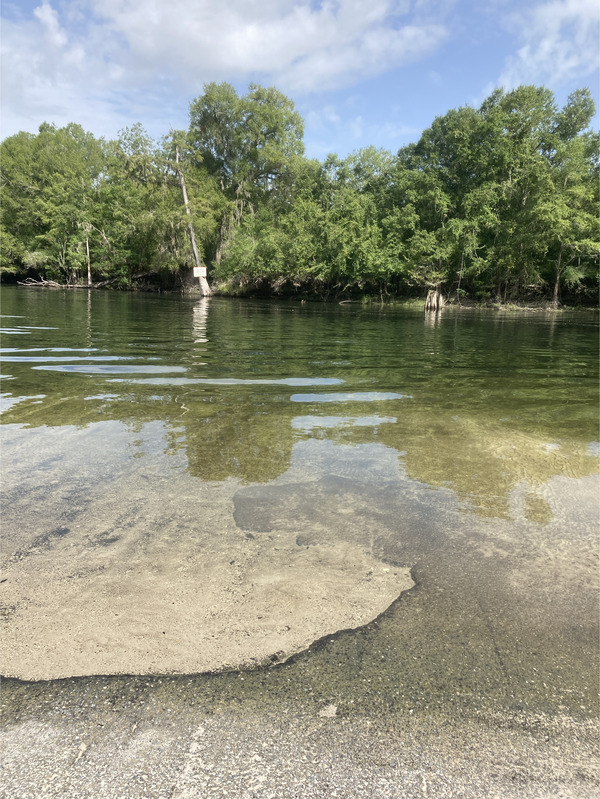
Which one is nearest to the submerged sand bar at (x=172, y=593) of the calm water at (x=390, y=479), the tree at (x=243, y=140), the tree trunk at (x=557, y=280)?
the calm water at (x=390, y=479)

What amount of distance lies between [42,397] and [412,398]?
5.27 m

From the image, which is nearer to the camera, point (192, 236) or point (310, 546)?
point (310, 546)

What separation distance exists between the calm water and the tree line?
→ 106 feet

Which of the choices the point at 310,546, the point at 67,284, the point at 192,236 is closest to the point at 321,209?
the point at 192,236

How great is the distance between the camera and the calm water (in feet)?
6.70

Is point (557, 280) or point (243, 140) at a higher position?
point (243, 140)

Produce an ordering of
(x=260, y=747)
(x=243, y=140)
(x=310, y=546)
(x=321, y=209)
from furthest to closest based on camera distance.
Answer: (x=243, y=140)
(x=321, y=209)
(x=310, y=546)
(x=260, y=747)

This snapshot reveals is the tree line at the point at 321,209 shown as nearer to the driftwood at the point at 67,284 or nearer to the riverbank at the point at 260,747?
the driftwood at the point at 67,284

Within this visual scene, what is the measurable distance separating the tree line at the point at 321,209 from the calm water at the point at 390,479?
106 feet

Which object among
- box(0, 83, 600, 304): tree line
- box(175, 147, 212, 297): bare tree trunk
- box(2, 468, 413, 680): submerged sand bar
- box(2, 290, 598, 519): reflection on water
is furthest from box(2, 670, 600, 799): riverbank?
box(175, 147, 212, 297): bare tree trunk

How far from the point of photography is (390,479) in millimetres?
4070

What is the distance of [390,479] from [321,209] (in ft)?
155

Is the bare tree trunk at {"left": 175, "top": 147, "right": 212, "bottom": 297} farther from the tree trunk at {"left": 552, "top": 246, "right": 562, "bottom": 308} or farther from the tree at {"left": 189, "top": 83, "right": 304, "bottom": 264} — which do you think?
the tree trunk at {"left": 552, "top": 246, "right": 562, "bottom": 308}

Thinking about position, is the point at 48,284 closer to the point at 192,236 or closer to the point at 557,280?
the point at 192,236
